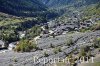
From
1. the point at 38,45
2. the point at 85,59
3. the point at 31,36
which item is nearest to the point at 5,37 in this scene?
the point at 31,36

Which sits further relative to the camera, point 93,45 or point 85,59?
point 93,45

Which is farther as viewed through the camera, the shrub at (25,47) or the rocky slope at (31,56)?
the shrub at (25,47)

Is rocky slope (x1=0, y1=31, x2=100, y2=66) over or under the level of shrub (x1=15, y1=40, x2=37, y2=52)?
under

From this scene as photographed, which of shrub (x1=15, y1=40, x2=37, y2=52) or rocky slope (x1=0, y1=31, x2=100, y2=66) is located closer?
rocky slope (x1=0, y1=31, x2=100, y2=66)

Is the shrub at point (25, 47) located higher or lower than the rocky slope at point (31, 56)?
higher

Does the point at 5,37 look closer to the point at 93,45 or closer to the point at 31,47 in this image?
the point at 31,47

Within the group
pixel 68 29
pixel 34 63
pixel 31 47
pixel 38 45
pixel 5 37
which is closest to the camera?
pixel 34 63

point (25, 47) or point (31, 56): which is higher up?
point (25, 47)

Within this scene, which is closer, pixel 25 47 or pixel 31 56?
pixel 31 56

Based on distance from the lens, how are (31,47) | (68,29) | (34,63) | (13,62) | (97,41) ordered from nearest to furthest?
(34,63) → (13,62) → (97,41) → (31,47) → (68,29)

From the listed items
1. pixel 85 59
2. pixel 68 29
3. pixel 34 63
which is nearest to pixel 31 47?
pixel 34 63
